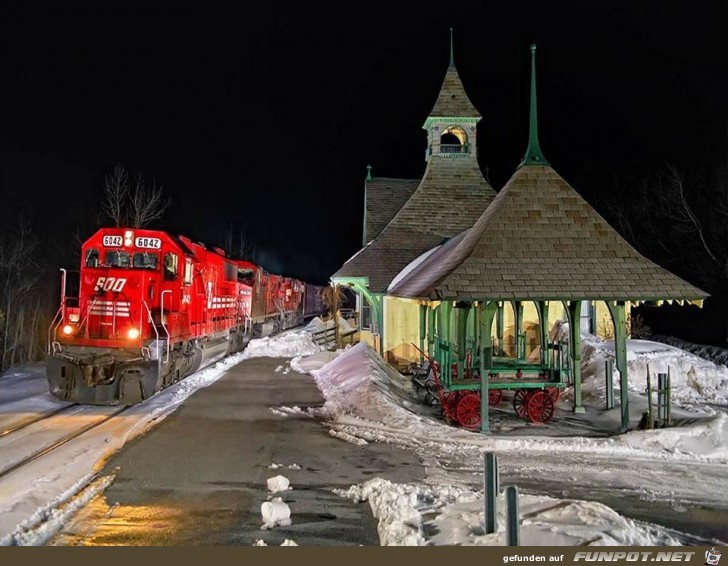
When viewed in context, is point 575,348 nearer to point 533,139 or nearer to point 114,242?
point 533,139

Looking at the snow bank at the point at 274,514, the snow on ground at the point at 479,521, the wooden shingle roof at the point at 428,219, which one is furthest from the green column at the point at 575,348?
the snow bank at the point at 274,514

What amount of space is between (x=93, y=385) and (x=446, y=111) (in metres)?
18.9

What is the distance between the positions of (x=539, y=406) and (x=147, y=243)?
10.3 metres

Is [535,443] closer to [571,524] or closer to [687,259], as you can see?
[571,524]

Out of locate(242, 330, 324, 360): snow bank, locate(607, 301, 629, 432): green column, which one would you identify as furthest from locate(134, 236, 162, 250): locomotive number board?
locate(242, 330, 324, 360): snow bank

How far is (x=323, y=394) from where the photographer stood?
15.6 meters

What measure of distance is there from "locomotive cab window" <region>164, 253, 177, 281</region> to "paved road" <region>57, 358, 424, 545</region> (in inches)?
145

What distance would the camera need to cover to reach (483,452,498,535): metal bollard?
18.8 ft

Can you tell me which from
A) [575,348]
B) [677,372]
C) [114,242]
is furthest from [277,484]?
[677,372]

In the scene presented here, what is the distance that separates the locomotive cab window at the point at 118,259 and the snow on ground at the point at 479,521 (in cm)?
994

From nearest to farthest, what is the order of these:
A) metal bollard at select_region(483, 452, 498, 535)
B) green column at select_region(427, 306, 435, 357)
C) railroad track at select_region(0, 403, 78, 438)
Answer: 1. metal bollard at select_region(483, 452, 498, 535)
2. railroad track at select_region(0, 403, 78, 438)
3. green column at select_region(427, 306, 435, 357)

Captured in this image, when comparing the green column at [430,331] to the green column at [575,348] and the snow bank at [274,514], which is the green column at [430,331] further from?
the snow bank at [274,514]

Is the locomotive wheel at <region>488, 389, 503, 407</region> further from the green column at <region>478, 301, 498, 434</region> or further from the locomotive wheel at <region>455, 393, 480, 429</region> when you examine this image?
the green column at <region>478, 301, 498, 434</region>

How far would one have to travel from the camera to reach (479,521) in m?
6.24
